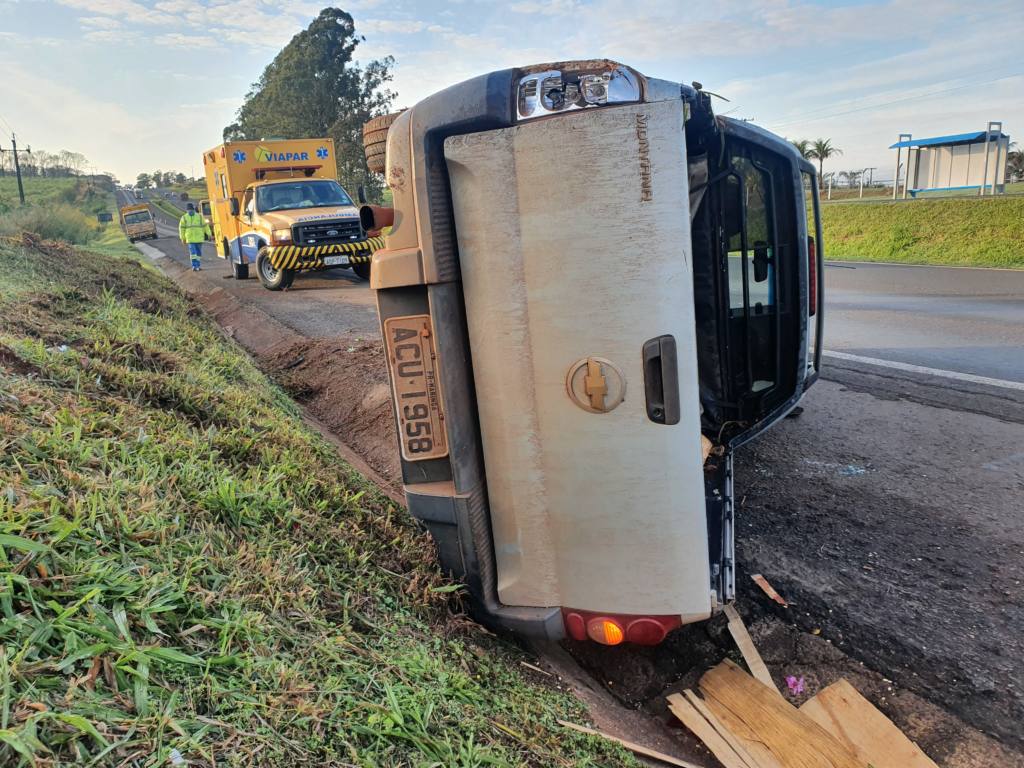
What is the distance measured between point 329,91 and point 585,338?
4845 cm

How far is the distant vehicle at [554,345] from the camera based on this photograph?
2.21m

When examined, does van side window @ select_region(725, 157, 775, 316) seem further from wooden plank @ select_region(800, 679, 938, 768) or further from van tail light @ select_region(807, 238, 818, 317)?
wooden plank @ select_region(800, 679, 938, 768)

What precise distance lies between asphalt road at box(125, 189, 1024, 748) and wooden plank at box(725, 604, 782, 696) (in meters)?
0.26

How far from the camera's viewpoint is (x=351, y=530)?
2.94 meters

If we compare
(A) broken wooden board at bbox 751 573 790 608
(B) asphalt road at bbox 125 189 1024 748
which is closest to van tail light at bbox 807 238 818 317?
(B) asphalt road at bbox 125 189 1024 748

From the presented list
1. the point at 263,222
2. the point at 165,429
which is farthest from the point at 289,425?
the point at 263,222

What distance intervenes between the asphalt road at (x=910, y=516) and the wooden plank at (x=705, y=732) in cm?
75

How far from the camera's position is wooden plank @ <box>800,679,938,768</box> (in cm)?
231

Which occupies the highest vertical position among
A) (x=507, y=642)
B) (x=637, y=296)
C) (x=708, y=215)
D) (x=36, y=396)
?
(x=708, y=215)

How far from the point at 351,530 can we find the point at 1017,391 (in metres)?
5.72

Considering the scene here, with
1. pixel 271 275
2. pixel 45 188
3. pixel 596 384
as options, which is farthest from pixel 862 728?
pixel 45 188

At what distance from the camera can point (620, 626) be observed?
2504mm

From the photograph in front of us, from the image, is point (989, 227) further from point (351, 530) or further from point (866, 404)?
point (351, 530)

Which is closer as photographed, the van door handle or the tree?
the van door handle
